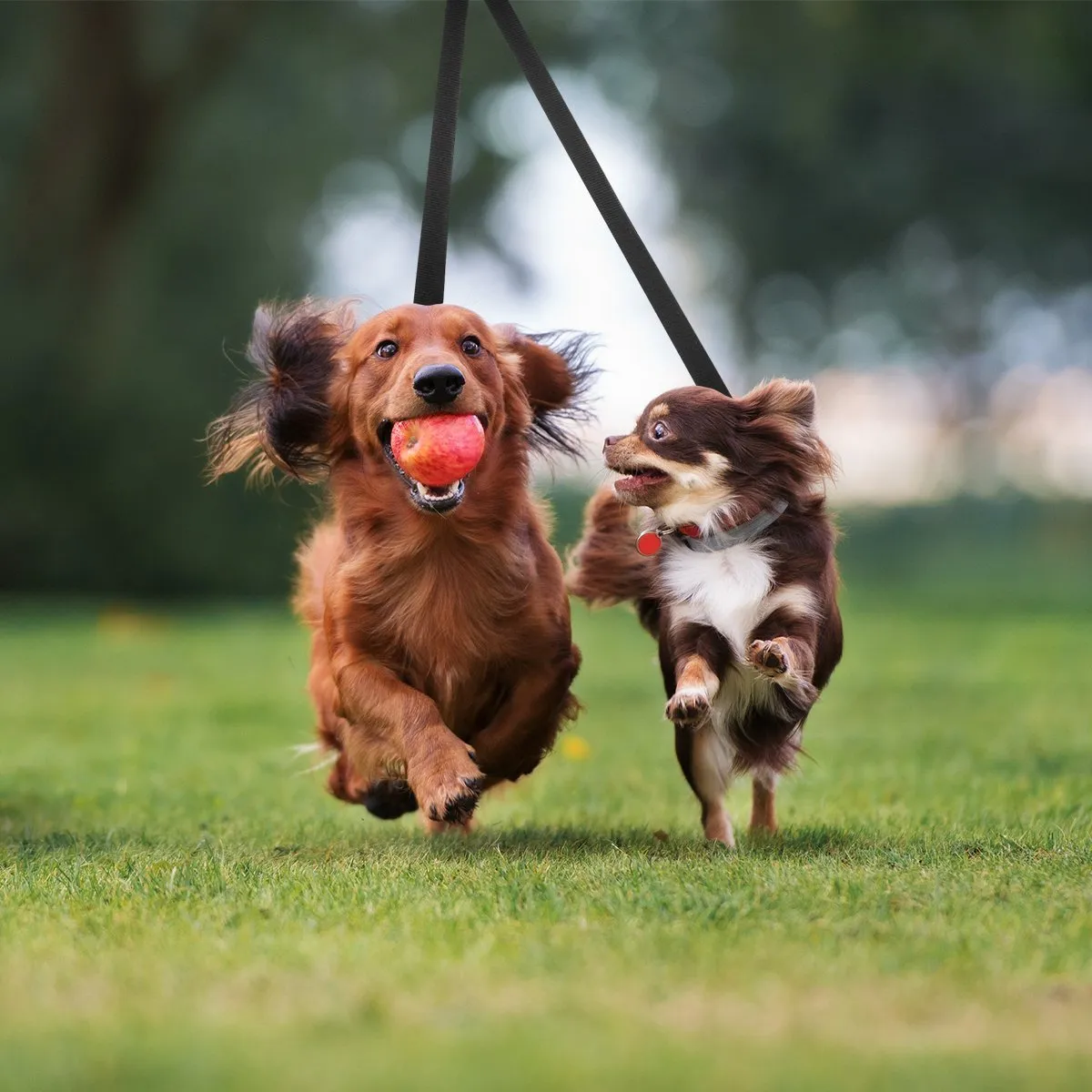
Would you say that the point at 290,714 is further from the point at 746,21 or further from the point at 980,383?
the point at 980,383

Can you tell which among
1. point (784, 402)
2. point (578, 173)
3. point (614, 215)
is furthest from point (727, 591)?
point (578, 173)

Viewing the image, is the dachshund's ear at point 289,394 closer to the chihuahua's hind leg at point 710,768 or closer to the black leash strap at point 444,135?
the black leash strap at point 444,135

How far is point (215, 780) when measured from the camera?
6500 mm

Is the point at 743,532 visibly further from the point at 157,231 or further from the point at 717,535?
the point at 157,231

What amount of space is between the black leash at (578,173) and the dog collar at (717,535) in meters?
0.43

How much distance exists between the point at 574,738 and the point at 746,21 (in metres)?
11.6

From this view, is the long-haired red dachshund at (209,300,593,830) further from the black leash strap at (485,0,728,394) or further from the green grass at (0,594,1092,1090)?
the black leash strap at (485,0,728,394)

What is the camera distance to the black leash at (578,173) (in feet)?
14.6

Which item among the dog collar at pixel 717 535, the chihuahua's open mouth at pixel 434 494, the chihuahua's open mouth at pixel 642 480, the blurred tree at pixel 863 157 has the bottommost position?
the dog collar at pixel 717 535

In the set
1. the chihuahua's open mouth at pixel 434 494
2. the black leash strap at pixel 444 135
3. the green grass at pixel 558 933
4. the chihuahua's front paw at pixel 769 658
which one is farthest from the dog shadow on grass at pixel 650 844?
the black leash strap at pixel 444 135

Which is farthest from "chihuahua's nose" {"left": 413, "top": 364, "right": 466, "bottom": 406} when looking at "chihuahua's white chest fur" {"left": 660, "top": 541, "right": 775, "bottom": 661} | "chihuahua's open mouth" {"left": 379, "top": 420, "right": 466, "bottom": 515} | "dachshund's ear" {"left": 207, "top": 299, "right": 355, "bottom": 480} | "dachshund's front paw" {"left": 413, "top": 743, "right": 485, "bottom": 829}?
"dachshund's front paw" {"left": 413, "top": 743, "right": 485, "bottom": 829}

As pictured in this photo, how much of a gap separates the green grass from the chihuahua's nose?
121 centimetres

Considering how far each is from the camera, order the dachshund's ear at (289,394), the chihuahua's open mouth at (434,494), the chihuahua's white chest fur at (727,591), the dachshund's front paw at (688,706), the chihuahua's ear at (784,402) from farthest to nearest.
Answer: the dachshund's ear at (289,394), the chihuahua's ear at (784,402), the chihuahua's open mouth at (434,494), the chihuahua's white chest fur at (727,591), the dachshund's front paw at (688,706)

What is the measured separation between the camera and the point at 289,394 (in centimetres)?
474
